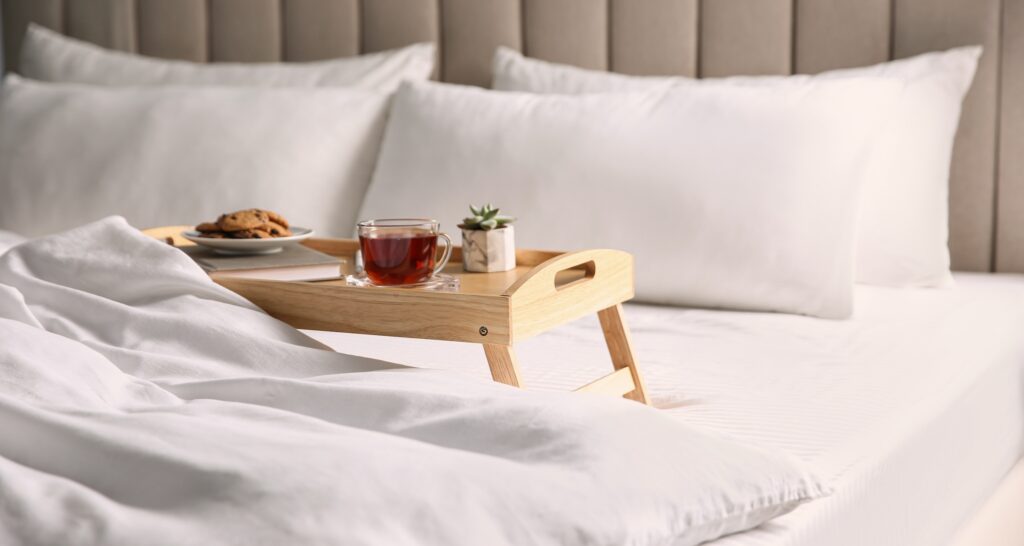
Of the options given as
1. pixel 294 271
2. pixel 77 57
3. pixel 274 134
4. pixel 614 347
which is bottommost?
pixel 614 347

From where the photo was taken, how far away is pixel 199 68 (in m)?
2.68

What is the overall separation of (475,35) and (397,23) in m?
0.21

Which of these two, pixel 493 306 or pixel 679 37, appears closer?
pixel 493 306

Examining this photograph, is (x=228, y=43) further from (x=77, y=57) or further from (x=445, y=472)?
(x=445, y=472)

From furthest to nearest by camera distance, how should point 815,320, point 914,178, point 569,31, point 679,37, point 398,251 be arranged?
point 569,31, point 679,37, point 914,178, point 815,320, point 398,251

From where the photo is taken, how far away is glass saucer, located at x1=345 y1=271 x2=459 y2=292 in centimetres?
136

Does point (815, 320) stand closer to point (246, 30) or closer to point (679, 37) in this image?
point (679, 37)

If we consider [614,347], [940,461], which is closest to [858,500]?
[940,461]

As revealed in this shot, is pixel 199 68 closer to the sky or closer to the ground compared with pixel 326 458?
closer to the sky

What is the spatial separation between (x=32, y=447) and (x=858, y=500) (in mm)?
755

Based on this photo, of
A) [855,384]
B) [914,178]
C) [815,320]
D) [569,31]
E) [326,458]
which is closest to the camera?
[326,458]

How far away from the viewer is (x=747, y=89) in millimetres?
1969

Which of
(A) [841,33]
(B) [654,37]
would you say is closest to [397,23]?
(B) [654,37]

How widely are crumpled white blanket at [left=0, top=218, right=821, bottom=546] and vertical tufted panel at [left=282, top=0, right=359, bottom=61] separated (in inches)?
65.8
